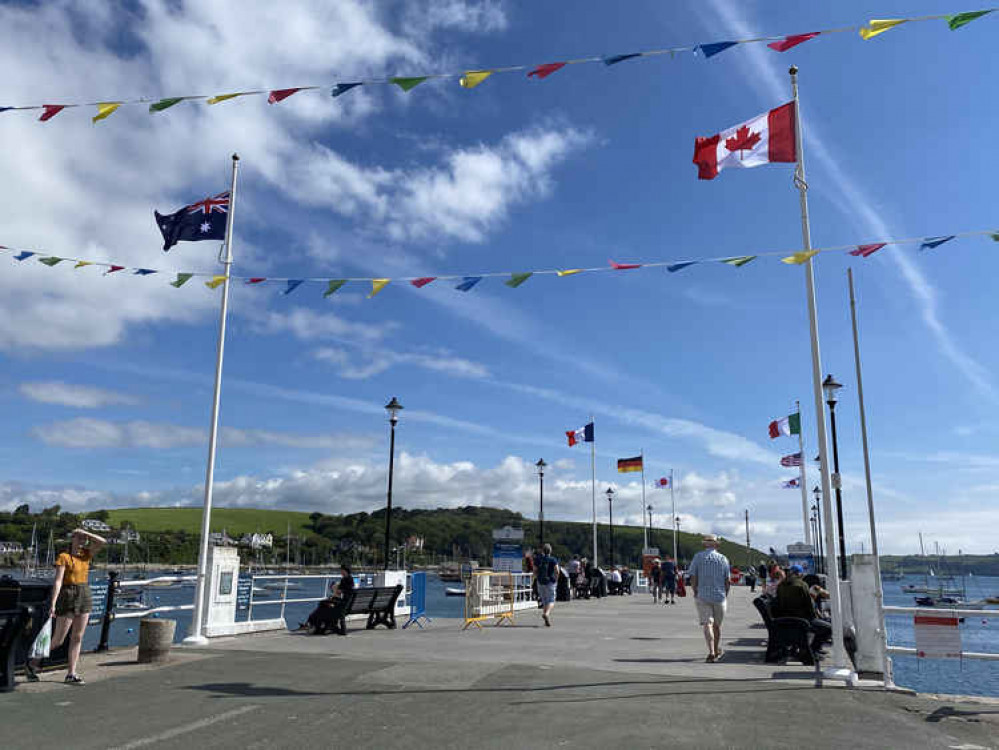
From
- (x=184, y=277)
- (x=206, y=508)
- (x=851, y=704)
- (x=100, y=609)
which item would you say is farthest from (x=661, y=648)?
(x=184, y=277)

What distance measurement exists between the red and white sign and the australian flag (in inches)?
543

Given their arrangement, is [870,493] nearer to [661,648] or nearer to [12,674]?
[661,648]

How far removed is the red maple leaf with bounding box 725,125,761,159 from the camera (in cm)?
1241

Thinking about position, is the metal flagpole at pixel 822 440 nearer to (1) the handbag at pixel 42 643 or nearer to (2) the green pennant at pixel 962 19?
(2) the green pennant at pixel 962 19

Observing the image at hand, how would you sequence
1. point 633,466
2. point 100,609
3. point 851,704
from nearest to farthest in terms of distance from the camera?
point 851,704, point 100,609, point 633,466

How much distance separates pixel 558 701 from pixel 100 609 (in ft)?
27.3

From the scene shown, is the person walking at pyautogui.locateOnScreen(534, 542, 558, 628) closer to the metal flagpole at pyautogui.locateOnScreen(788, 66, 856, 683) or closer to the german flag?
the metal flagpole at pyautogui.locateOnScreen(788, 66, 856, 683)

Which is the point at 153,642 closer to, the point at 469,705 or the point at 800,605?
the point at 469,705

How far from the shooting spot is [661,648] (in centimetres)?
1402

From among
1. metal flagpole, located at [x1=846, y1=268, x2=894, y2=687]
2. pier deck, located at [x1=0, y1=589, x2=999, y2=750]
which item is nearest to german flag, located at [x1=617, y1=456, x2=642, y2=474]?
metal flagpole, located at [x1=846, y1=268, x2=894, y2=687]

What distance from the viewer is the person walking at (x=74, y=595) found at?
9.26 m

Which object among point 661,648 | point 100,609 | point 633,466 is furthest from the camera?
point 633,466

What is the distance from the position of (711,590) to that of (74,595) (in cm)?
894

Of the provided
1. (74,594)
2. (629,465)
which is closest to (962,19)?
(74,594)
